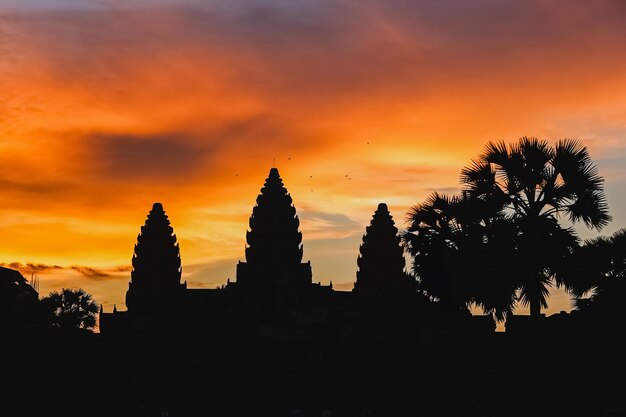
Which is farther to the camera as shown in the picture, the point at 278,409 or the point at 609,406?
the point at 278,409

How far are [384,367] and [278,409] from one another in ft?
18.7

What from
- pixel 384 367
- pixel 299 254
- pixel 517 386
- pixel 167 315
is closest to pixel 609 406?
pixel 517 386

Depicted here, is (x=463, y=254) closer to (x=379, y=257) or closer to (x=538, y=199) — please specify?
(x=538, y=199)

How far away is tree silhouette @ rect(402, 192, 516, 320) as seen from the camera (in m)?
38.5

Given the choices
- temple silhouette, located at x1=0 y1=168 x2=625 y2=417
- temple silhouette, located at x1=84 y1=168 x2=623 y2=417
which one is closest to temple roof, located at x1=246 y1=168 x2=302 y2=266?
temple silhouette, located at x1=84 y1=168 x2=623 y2=417

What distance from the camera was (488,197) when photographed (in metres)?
40.9

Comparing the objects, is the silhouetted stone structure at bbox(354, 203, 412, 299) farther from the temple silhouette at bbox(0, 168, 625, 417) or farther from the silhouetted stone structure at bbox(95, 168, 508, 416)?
the temple silhouette at bbox(0, 168, 625, 417)

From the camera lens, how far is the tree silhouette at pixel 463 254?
3853cm

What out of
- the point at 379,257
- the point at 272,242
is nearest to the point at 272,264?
the point at 272,242

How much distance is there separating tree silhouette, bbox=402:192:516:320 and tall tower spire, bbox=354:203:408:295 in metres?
66.3

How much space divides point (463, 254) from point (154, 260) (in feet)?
256

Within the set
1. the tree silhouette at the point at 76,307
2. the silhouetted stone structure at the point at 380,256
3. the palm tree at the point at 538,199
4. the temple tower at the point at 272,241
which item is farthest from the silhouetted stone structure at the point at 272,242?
the palm tree at the point at 538,199

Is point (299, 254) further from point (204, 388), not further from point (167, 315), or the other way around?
point (204, 388)

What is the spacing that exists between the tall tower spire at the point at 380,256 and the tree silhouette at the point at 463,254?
6629 centimetres
